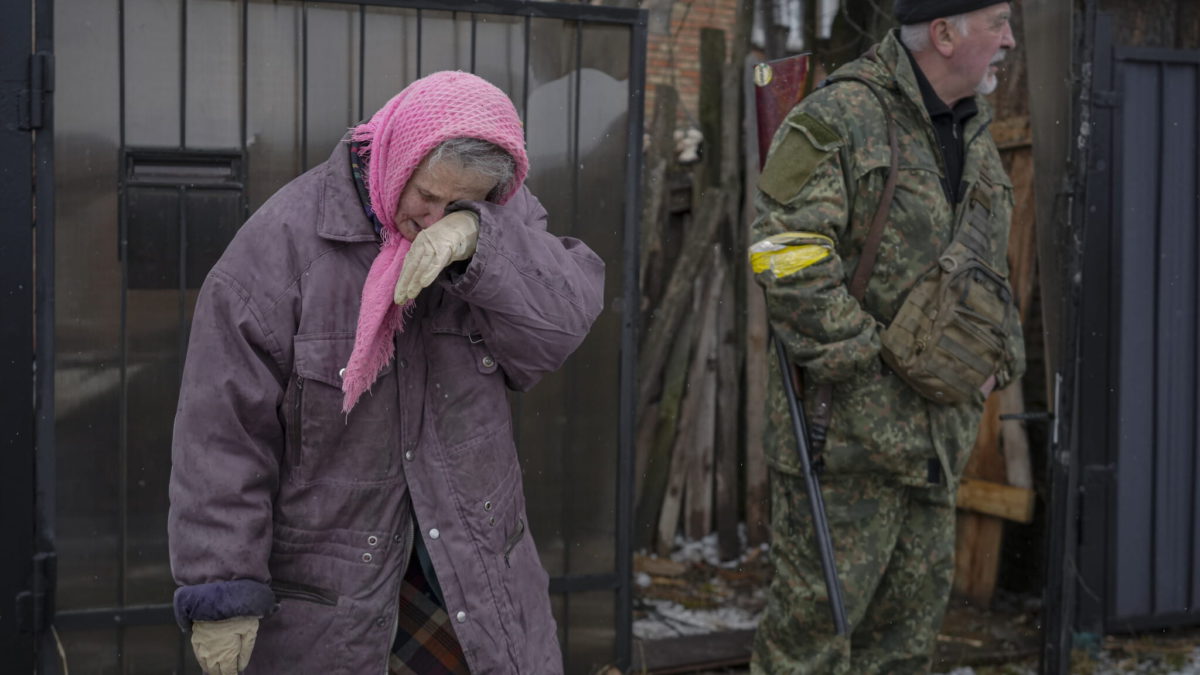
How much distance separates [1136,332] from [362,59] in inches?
114

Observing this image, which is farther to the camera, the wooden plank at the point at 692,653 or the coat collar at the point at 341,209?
the wooden plank at the point at 692,653

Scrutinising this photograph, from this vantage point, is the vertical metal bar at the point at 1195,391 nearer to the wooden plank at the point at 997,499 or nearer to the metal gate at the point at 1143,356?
the metal gate at the point at 1143,356

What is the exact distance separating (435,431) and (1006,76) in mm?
3593

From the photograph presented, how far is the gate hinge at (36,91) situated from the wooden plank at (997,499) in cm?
366

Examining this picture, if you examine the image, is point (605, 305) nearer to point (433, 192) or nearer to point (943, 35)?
point (943, 35)

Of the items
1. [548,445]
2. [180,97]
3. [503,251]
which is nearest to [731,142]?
[548,445]

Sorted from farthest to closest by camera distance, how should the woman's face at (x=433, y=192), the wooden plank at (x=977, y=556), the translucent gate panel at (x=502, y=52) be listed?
the wooden plank at (x=977, y=556), the translucent gate panel at (x=502, y=52), the woman's face at (x=433, y=192)

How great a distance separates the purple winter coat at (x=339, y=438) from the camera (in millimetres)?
2049

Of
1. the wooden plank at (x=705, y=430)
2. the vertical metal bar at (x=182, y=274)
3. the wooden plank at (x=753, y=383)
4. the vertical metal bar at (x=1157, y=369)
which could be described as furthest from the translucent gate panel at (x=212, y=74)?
the vertical metal bar at (x=1157, y=369)

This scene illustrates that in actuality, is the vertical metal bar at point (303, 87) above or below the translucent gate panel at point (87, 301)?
above

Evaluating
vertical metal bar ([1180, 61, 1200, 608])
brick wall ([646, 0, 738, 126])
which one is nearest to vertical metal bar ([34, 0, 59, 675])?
vertical metal bar ([1180, 61, 1200, 608])

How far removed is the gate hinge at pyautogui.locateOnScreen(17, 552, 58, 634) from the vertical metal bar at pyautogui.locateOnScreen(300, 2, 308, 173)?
48.7 inches

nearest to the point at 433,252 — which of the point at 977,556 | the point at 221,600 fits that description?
the point at 221,600

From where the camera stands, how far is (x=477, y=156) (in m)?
2.11
